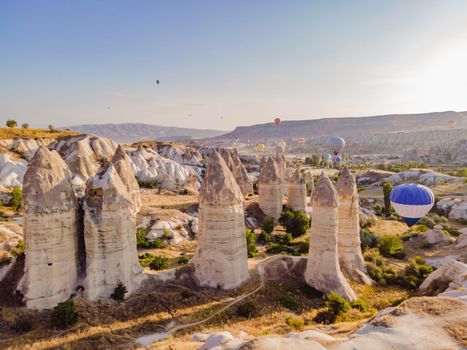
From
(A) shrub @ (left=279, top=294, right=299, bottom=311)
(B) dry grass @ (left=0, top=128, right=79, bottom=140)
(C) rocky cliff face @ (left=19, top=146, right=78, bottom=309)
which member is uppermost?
(B) dry grass @ (left=0, top=128, right=79, bottom=140)

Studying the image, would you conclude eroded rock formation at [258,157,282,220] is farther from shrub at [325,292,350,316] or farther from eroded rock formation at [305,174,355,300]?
shrub at [325,292,350,316]

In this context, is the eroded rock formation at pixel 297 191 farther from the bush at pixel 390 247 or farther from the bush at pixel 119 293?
the bush at pixel 119 293

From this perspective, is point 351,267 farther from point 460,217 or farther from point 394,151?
point 394,151

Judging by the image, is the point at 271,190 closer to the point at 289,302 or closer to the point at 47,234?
the point at 289,302

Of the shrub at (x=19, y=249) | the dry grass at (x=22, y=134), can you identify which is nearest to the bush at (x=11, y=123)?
the dry grass at (x=22, y=134)

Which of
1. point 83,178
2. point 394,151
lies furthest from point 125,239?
point 394,151

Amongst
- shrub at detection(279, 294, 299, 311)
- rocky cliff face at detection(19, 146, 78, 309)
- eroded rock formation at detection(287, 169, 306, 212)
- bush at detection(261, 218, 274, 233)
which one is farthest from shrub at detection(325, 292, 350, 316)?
eroded rock formation at detection(287, 169, 306, 212)
